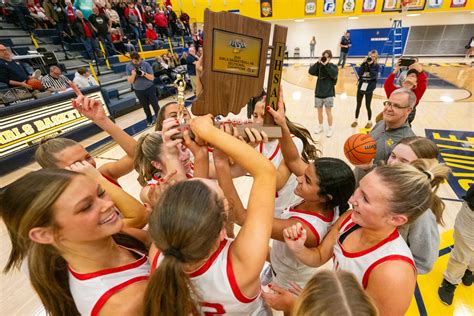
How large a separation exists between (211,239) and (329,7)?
15763mm

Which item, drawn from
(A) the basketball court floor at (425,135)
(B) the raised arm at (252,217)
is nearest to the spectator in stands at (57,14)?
(A) the basketball court floor at (425,135)

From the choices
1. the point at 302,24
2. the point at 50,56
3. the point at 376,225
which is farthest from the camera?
the point at 302,24

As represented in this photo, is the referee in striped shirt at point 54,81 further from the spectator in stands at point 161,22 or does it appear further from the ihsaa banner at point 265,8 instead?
the ihsaa banner at point 265,8

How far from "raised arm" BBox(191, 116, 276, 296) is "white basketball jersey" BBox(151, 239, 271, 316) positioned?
0.09 feet

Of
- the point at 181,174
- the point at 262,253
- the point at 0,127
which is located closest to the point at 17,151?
the point at 0,127

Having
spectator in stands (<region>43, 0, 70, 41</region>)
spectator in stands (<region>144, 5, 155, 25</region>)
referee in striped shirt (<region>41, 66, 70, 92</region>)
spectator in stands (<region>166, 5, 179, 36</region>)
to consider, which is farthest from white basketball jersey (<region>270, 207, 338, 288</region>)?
spectator in stands (<region>166, 5, 179, 36</region>)

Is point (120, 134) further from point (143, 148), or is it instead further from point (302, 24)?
point (302, 24)

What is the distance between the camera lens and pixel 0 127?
4035 mm

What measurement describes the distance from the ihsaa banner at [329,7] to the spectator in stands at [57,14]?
12.1 meters

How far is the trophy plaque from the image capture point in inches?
40.5

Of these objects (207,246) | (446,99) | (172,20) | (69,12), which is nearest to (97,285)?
(207,246)

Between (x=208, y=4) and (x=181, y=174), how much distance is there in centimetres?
1585

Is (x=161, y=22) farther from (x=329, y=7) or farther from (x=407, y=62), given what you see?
(x=407, y=62)

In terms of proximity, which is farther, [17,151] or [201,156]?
[17,151]
